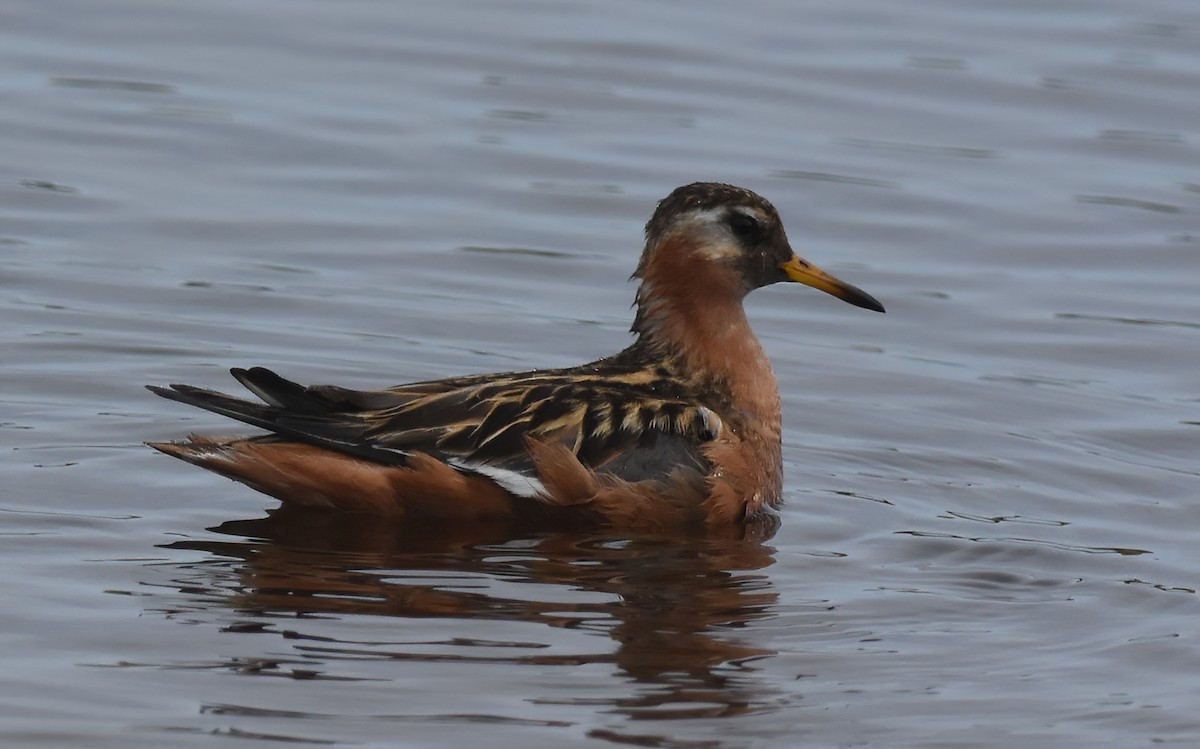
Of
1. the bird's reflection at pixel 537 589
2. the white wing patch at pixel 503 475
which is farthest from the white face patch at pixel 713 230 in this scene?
the white wing patch at pixel 503 475

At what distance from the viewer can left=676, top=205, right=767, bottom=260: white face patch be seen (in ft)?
39.8

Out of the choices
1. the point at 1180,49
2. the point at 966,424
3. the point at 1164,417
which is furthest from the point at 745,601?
the point at 1180,49

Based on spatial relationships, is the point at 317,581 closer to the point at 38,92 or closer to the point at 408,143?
the point at 408,143

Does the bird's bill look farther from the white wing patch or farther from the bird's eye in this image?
the white wing patch

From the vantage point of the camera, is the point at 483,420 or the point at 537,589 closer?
the point at 537,589

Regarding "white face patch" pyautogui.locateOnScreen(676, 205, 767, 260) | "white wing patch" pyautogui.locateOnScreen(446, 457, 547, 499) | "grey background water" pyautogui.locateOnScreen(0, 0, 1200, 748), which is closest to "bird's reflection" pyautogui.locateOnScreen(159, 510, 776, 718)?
"grey background water" pyautogui.locateOnScreen(0, 0, 1200, 748)

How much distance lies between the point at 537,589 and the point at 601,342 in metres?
4.86

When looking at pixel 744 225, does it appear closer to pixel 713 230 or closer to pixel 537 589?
pixel 713 230

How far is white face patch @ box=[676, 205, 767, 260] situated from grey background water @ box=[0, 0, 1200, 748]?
143cm

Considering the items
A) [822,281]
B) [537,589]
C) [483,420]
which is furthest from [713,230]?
[537,589]

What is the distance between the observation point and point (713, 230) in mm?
12156

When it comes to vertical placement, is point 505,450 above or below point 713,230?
below

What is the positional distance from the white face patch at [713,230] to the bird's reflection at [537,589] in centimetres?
169

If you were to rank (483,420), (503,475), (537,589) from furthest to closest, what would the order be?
1. (483,420)
2. (503,475)
3. (537,589)
